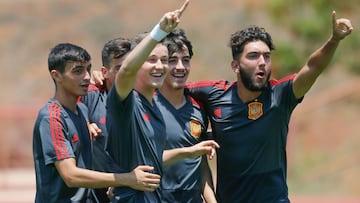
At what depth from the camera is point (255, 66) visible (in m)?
7.69

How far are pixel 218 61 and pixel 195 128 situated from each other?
95.3 ft

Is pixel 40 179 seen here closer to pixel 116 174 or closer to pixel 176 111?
pixel 116 174

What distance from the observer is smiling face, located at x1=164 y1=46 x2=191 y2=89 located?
7574 mm

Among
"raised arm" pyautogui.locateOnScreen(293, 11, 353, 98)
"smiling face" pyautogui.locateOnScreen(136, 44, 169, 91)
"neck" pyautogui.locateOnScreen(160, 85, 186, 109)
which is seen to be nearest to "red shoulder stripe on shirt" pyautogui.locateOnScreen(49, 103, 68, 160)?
"smiling face" pyautogui.locateOnScreen(136, 44, 169, 91)

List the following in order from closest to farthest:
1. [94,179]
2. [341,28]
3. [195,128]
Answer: [94,179]
[341,28]
[195,128]

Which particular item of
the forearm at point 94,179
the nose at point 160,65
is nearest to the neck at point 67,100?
the forearm at point 94,179

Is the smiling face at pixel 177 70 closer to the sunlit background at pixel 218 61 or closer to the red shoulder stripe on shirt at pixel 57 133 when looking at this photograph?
the red shoulder stripe on shirt at pixel 57 133

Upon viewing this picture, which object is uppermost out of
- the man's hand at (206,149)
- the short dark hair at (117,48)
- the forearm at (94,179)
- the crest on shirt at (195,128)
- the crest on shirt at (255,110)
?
the short dark hair at (117,48)

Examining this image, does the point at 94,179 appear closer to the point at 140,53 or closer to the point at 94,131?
the point at 94,131

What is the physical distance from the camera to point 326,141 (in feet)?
88.0

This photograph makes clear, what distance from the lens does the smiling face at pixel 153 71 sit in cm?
669

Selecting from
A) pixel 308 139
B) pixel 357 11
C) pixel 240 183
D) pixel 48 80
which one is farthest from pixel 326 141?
pixel 240 183

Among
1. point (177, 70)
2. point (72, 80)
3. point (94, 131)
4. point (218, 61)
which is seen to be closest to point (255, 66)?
point (177, 70)

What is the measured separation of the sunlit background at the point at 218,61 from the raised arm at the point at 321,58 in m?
11.1
